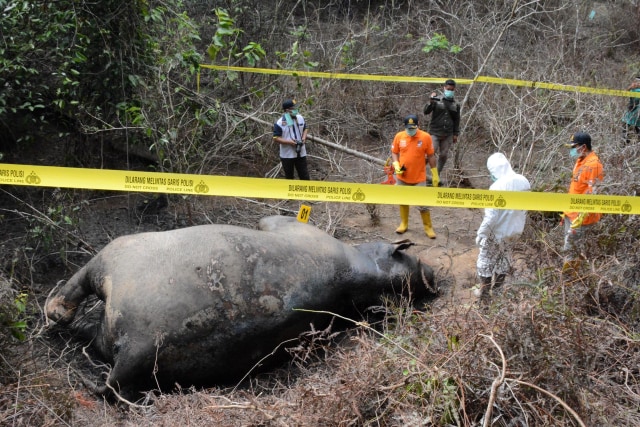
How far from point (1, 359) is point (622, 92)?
341 inches

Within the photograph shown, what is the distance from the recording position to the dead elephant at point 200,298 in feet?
17.9

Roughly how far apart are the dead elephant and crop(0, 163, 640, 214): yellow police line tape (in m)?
0.45

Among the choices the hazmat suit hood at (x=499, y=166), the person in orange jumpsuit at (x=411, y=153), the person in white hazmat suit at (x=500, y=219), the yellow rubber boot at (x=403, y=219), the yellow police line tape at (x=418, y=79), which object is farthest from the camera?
the yellow police line tape at (x=418, y=79)

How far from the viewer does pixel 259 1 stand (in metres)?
11.5

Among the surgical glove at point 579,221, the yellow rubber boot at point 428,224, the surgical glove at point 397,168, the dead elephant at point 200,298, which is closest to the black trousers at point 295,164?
the surgical glove at point 397,168

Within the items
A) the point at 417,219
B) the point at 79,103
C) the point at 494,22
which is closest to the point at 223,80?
the point at 79,103

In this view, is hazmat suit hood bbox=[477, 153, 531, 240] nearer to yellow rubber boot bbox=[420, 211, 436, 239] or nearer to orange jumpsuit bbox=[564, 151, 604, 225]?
orange jumpsuit bbox=[564, 151, 604, 225]

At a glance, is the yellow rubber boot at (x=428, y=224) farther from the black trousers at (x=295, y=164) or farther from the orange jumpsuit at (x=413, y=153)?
the black trousers at (x=295, y=164)

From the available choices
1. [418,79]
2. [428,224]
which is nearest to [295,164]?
[428,224]

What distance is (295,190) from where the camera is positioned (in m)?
6.47

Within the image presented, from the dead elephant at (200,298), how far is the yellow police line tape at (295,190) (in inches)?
17.5

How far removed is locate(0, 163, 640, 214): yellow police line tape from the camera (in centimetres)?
621

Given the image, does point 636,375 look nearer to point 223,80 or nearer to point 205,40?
point 223,80

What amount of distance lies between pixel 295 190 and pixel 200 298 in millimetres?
1493
